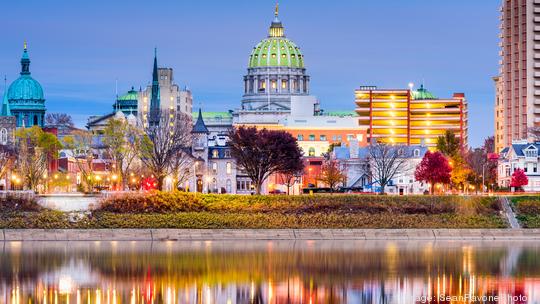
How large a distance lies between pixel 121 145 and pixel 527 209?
5491 cm

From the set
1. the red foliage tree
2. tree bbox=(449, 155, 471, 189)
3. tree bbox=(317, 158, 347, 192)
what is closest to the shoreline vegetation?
the red foliage tree

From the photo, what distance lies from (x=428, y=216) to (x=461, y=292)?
4974cm

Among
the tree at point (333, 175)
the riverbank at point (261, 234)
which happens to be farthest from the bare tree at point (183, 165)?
the riverbank at point (261, 234)

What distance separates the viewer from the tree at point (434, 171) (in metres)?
155

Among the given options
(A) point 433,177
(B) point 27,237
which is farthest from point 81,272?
(A) point 433,177

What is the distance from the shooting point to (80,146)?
182000 millimetres

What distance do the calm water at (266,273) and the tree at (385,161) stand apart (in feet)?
208

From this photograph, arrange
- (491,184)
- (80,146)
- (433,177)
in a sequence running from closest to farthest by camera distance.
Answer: (433,177)
(491,184)
(80,146)

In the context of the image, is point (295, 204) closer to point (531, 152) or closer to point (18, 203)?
point (18, 203)

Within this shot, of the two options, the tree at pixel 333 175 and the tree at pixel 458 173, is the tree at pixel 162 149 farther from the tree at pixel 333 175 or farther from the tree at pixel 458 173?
the tree at pixel 458 173

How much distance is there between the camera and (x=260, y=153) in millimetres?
154375

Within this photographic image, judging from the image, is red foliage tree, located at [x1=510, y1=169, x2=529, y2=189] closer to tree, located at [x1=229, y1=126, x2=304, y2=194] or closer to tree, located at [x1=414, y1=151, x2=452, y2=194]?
tree, located at [x1=414, y1=151, x2=452, y2=194]

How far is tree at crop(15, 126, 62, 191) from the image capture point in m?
148

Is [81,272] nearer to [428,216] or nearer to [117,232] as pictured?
[117,232]
